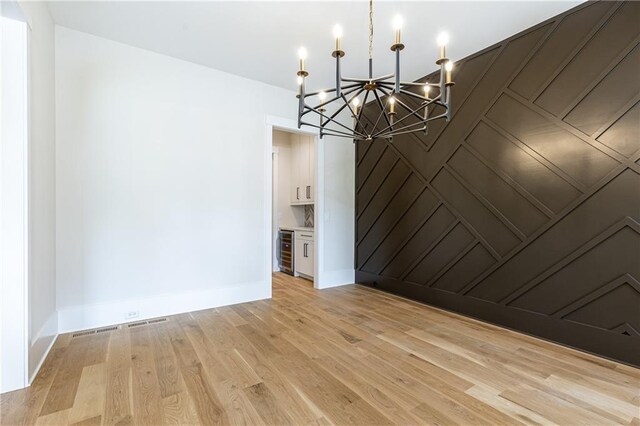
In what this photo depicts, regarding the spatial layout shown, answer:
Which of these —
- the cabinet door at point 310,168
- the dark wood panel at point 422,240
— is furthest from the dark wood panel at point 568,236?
the cabinet door at point 310,168

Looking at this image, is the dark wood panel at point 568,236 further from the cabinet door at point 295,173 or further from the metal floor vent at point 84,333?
the metal floor vent at point 84,333

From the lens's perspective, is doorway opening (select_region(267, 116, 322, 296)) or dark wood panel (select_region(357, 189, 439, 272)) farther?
doorway opening (select_region(267, 116, 322, 296))

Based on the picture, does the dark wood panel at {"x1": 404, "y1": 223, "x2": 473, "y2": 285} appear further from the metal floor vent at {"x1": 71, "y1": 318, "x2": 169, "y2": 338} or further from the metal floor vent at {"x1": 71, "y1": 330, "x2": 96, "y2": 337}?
the metal floor vent at {"x1": 71, "y1": 330, "x2": 96, "y2": 337}

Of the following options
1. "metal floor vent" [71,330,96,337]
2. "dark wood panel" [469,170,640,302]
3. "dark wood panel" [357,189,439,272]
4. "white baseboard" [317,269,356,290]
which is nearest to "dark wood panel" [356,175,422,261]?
"dark wood panel" [357,189,439,272]

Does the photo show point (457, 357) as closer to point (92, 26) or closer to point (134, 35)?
point (134, 35)

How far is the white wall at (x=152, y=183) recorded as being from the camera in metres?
2.73

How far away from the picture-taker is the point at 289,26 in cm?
267

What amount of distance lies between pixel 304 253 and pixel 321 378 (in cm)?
308

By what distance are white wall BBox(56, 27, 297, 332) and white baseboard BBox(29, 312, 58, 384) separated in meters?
0.18

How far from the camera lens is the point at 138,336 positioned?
260 centimetres

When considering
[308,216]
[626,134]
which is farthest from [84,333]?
[626,134]

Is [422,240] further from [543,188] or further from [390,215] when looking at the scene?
[543,188]

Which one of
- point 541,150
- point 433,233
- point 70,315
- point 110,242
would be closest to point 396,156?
point 433,233

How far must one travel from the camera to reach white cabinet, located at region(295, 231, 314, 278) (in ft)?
15.7
